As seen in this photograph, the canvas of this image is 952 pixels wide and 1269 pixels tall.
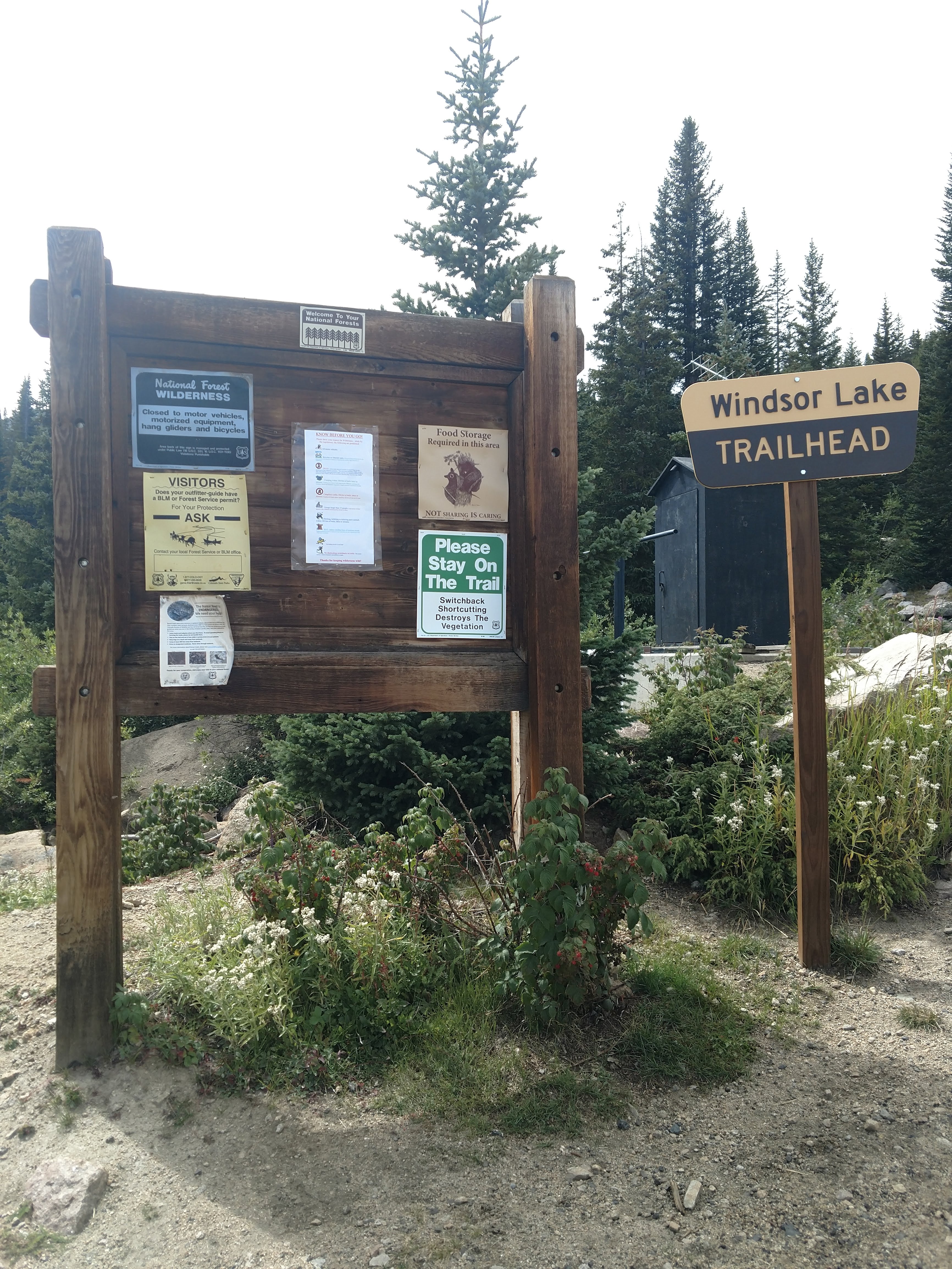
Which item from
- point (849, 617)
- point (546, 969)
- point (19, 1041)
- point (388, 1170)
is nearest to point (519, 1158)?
point (388, 1170)

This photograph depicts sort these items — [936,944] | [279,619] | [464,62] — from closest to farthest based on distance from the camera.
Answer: [279,619] → [936,944] → [464,62]

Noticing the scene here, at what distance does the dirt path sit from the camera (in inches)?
90.0

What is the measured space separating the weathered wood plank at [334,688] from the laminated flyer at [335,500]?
1.31 feet

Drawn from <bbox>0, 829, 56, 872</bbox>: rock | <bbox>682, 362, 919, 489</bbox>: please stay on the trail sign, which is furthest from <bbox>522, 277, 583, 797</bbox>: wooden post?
<bbox>0, 829, 56, 872</bbox>: rock

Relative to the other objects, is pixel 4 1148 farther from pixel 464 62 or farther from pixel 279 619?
pixel 464 62

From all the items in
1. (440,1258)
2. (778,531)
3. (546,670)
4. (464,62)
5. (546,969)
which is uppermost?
(464,62)

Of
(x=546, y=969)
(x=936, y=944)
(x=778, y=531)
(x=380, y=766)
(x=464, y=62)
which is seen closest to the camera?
(x=546, y=969)

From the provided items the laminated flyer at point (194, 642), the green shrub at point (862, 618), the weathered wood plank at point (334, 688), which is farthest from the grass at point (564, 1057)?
the green shrub at point (862, 618)

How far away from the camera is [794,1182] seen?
8.30 ft

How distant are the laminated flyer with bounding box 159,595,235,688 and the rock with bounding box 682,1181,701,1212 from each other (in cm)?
223

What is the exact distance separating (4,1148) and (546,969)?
5.96 feet

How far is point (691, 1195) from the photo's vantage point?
248 centimetres

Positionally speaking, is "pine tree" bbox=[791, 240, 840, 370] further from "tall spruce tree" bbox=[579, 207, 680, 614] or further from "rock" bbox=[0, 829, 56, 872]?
"rock" bbox=[0, 829, 56, 872]

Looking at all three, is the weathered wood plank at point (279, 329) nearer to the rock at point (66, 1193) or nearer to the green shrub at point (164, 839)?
the rock at point (66, 1193)
